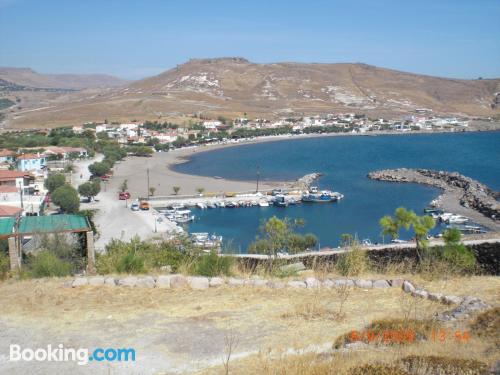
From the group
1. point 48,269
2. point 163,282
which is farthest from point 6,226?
point 163,282

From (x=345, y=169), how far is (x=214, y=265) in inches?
1818

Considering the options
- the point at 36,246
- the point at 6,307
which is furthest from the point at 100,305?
the point at 36,246

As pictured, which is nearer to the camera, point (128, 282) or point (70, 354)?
point (70, 354)

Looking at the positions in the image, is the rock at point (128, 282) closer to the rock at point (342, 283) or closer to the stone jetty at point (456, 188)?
the rock at point (342, 283)

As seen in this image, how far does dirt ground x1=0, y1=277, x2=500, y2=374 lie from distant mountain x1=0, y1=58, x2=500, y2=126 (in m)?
87.2

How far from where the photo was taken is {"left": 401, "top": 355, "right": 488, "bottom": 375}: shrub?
3273 millimetres

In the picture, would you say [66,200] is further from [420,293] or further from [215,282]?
[420,293]

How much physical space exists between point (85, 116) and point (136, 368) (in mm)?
97378

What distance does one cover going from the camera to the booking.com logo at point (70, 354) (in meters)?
4.25

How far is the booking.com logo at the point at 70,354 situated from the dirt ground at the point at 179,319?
0.24 ft

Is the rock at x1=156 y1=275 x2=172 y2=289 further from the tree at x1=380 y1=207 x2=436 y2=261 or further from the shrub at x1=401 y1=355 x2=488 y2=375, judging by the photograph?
the tree at x1=380 y1=207 x2=436 y2=261

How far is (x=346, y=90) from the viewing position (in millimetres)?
132750

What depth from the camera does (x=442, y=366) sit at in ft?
11.0

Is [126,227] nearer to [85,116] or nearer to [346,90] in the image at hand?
[85,116]
